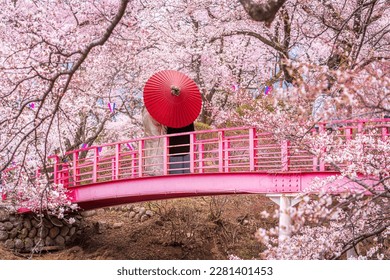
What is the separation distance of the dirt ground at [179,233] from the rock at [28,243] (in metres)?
0.36

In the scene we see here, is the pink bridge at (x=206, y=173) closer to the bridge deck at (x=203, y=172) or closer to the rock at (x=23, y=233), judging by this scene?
the bridge deck at (x=203, y=172)

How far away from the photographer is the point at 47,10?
40.0 feet

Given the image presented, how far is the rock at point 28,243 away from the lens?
12634 mm

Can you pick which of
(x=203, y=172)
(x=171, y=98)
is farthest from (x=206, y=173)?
(x=171, y=98)

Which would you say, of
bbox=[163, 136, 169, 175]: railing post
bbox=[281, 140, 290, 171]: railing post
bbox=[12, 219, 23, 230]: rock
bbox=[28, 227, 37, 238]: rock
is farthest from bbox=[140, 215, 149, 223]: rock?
bbox=[281, 140, 290, 171]: railing post

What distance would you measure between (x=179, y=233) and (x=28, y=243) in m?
2.97

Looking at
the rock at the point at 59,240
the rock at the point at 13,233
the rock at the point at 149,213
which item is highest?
the rock at the point at 149,213

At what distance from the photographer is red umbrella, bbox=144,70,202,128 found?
1103 cm

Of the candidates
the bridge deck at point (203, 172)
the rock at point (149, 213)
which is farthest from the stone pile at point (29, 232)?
the rock at point (149, 213)

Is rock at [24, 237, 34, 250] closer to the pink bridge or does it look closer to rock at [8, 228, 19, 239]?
rock at [8, 228, 19, 239]

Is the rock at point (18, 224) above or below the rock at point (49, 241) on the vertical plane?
above

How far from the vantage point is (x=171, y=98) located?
36.5 feet
